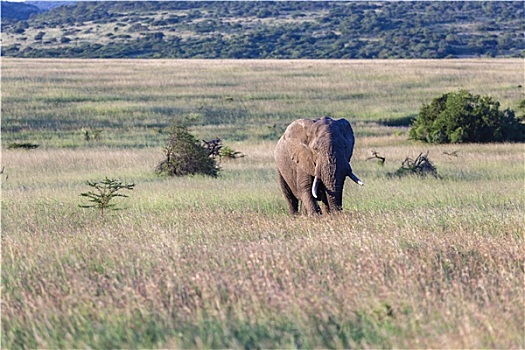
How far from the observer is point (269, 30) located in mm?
126125

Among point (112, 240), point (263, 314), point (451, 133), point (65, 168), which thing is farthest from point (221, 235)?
point (451, 133)

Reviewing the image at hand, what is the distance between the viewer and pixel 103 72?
184 ft

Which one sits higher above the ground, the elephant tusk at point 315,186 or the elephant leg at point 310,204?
the elephant tusk at point 315,186

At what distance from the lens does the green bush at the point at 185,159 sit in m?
18.9

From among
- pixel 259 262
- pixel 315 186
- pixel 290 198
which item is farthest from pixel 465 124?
pixel 259 262

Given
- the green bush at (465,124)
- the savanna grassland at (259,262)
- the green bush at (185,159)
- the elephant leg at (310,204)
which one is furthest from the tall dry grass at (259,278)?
the green bush at (465,124)

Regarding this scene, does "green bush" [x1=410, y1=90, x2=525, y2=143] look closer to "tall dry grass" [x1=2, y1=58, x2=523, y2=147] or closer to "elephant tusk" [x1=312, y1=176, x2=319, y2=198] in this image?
"tall dry grass" [x1=2, y1=58, x2=523, y2=147]

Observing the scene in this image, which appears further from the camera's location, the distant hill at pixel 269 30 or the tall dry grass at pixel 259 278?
the distant hill at pixel 269 30

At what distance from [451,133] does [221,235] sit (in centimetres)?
1921

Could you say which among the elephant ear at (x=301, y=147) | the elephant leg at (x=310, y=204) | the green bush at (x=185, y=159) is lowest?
the green bush at (x=185, y=159)

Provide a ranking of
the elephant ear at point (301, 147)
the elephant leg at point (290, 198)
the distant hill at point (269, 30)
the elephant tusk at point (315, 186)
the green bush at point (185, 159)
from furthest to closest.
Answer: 1. the distant hill at point (269, 30)
2. the green bush at point (185, 159)
3. the elephant leg at point (290, 198)
4. the elephant ear at point (301, 147)
5. the elephant tusk at point (315, 186)

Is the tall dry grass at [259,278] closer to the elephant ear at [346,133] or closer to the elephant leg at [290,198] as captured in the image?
the elephant leg at [290,198]

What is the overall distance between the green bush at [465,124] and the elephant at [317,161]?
615 inches

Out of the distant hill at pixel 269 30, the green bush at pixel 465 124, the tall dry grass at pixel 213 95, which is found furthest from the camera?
the distant hill at pixel 269 30
